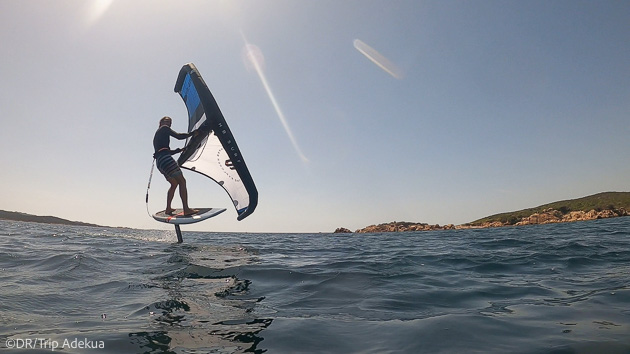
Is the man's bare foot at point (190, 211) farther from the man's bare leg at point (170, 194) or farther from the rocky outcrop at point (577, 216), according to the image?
the rocky outcrop at point (577, 216)

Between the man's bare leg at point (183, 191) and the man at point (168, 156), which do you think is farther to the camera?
the man's bare leg at point (183, 191)

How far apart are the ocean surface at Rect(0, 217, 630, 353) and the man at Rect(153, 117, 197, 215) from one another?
3.87 meters

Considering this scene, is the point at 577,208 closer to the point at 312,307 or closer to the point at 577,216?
the point at 577,216

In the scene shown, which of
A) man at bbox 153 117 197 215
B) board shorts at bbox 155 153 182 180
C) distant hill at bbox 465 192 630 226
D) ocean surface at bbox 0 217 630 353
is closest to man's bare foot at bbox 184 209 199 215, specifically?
man at bbox 153 117 197 215

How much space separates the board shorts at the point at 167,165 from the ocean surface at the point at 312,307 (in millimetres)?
→ 3914

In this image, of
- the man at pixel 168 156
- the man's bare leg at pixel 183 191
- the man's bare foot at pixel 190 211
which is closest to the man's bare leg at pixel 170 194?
the man at pixel 168 156

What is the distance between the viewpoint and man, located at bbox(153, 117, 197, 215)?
1096 centimetres

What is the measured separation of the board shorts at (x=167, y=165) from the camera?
10938 millimetres

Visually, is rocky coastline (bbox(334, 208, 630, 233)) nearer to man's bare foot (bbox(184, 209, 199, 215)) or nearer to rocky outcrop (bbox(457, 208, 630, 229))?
rocky outcrop (bbox(457, 208, 630, 229))

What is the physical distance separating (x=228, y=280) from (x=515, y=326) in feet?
15.5

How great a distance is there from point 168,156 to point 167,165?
0.32 meters

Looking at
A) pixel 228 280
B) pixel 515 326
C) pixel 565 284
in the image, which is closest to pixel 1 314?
pixel 228 280

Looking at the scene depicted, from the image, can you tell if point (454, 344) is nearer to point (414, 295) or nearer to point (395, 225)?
point (414, 295)

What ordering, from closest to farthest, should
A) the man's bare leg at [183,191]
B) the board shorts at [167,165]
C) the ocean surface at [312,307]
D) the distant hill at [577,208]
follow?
the ocean surface at [312,307], the board shorts at [167,165], the man's bare leg at [183,191], the distant hill at [577,208]
